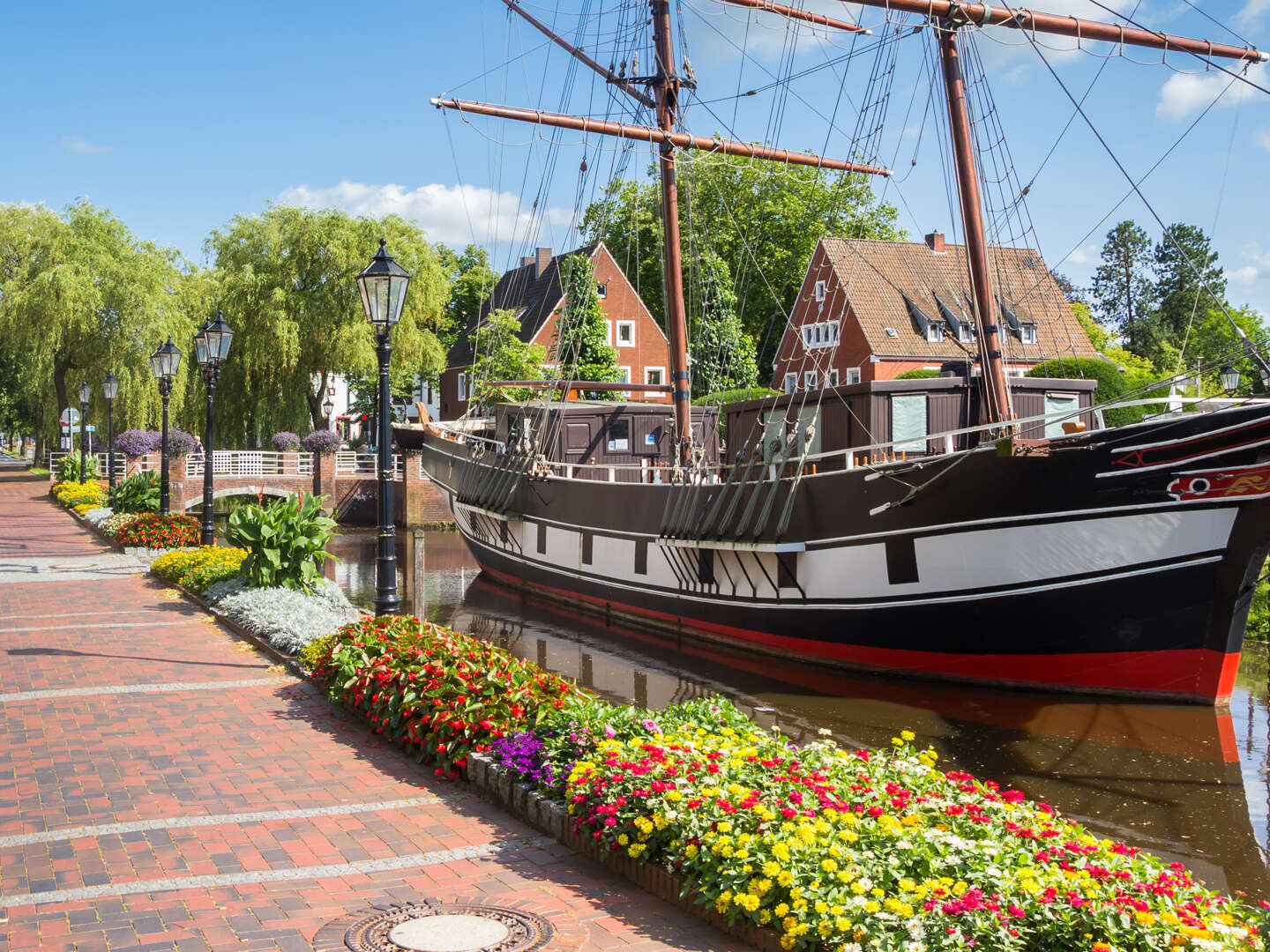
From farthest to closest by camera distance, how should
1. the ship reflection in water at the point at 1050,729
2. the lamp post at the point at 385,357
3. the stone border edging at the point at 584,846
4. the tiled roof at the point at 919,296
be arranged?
1. the tiled roof at the point at 919,296
2. the lamp post at the point at 385,357
3. the ship reflection in water at the point at 1050,729
4. the stone border edging at the point at 584,846

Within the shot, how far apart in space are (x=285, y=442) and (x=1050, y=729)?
38905mm

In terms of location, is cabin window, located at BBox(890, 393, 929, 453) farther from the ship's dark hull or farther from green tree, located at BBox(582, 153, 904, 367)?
green tree, located at BBox(582, 153, 904, 367)

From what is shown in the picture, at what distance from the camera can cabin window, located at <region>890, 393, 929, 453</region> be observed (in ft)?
→ 58.1

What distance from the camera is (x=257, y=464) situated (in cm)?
4509

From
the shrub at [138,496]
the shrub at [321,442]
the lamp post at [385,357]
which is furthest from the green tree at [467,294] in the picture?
the lamp post at [385,357]

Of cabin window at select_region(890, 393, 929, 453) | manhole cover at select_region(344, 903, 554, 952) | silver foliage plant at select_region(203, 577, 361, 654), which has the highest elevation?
cabin window at select_region(890, 393, 929, 453)

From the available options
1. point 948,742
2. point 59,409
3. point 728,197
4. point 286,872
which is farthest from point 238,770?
point 728,197

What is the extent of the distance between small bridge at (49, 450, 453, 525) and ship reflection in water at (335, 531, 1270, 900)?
80.7ft

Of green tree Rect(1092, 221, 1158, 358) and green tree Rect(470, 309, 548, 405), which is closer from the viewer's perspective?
green tree Rect(470, 309, 548, 405)

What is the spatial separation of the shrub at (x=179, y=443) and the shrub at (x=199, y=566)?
2482cm

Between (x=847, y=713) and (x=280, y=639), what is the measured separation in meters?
7.15

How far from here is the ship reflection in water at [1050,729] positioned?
10102mm

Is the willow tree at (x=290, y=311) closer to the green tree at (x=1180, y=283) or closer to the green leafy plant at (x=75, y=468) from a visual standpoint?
the green leafy plant at (x=75, y=468)

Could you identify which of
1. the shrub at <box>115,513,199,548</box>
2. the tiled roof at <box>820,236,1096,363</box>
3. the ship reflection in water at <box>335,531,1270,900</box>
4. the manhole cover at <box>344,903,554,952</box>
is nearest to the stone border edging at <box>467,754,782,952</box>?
the manhole cover at <box>344,903,554,952</box>
